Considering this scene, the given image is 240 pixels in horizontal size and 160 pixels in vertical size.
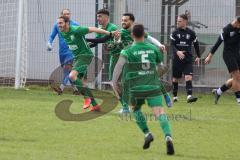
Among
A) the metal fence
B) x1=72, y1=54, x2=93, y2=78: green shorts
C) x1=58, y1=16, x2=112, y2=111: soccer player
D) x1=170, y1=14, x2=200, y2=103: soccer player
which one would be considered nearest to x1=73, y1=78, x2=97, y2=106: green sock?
x1=58, y1=16, x2=112, y2=111: soccer player

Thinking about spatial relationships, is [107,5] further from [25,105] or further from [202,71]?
[25,105]

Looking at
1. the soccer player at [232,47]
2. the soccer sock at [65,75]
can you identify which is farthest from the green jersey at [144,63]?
the soccer sock at [65,75]

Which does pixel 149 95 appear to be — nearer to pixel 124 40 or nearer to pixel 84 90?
pixel 124 40

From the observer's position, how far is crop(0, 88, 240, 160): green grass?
30.2 ft

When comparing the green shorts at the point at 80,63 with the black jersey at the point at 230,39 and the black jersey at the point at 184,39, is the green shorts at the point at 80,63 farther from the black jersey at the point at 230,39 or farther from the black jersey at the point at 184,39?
the black jersey at the point at 184,39

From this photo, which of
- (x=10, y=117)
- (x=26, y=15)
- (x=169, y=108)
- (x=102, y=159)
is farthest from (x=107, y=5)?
(x=102, y=159)

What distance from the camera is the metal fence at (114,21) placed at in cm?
1897

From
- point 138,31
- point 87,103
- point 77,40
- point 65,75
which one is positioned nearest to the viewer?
point 138,31

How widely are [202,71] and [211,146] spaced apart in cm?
918

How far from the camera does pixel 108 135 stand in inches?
431

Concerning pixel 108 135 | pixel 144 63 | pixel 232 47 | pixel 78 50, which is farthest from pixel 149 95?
pixel 232 47

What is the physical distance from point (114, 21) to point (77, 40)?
19.4 ft

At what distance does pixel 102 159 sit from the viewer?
882cm

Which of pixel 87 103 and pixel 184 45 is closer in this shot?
pixel 87 103
